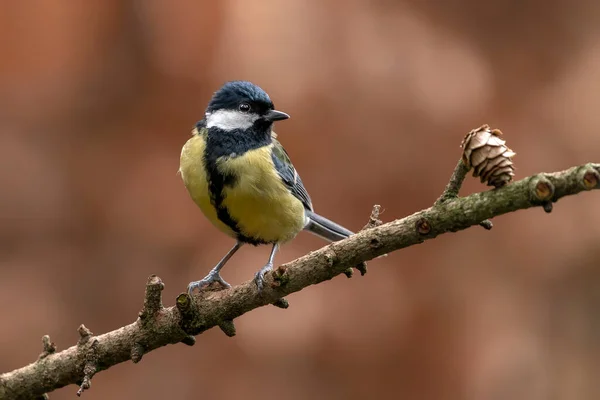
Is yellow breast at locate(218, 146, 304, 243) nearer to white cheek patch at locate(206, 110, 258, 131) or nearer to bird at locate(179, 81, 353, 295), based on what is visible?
Result: bird at locate(179, 81, 353, 295)

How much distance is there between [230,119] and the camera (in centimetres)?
225

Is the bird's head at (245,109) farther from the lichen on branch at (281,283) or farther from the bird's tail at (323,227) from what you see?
the lichen on branch at (281,283)

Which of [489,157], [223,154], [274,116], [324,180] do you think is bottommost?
[489,157]

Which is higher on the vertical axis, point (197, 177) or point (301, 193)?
point (301, 193)

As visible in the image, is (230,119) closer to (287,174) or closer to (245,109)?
(245,109)

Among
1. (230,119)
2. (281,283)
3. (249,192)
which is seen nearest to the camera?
(281,283)

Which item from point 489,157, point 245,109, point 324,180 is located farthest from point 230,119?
point 324,180

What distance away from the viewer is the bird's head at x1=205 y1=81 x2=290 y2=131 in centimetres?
226

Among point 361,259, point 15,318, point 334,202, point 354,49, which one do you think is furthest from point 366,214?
point 361,259

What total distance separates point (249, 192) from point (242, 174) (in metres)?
0.06

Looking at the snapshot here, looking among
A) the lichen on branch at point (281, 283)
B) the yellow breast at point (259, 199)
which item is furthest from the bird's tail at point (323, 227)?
the lichen on branch at point (281, 283)

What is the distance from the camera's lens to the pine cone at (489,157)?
117cm

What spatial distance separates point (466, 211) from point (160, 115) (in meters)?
3.30

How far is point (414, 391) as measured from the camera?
161 inches
